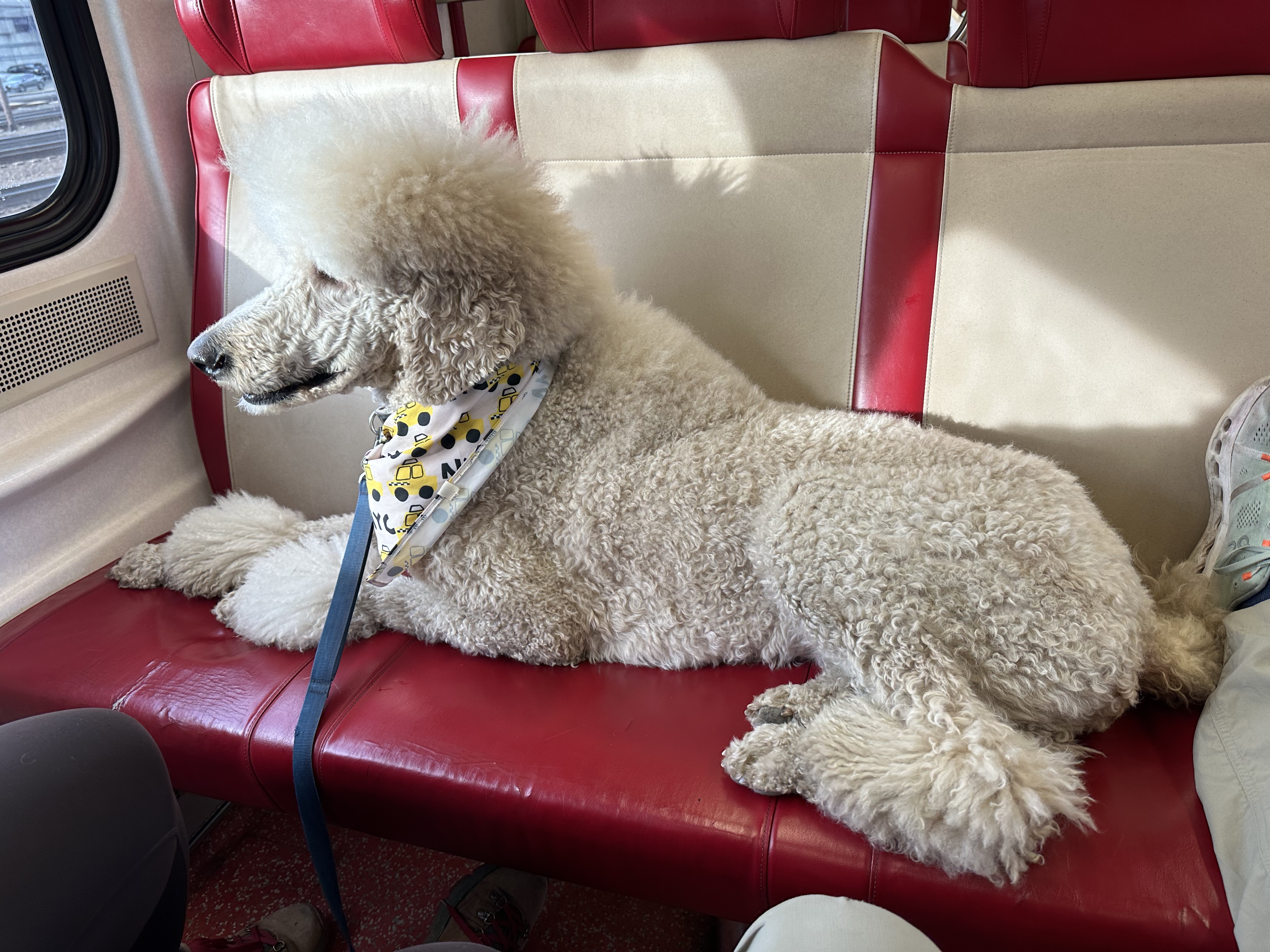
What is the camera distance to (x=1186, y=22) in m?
1.37

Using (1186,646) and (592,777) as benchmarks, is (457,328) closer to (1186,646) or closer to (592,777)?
(592,777)

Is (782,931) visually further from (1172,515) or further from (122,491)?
(122,491)

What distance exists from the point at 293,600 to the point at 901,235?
139 centimetres

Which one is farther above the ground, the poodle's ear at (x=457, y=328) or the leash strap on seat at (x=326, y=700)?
the poodle's ear at (x=457, y=328)

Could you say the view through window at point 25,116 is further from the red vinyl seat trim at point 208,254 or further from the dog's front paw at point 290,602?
the dog's front paw at point 290,602

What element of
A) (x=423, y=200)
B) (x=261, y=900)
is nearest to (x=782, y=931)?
(x=423, y=200)

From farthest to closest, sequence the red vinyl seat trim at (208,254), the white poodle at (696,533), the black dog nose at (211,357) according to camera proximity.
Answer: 1. the red vinyl seat trim at (208,254)
2. the black dog nose at (211,357)
3. the white poodle at (696,533)

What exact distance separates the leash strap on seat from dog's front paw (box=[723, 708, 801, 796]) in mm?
675

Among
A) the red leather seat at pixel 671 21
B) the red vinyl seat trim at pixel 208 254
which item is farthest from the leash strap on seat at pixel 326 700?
the red leather seat at pixel 671 21

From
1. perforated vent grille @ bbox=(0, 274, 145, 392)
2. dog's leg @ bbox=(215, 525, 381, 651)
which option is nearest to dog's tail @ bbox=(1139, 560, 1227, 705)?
dog's leg @ bbox=(215, 525, 381, 651)

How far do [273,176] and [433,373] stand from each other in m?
0.40

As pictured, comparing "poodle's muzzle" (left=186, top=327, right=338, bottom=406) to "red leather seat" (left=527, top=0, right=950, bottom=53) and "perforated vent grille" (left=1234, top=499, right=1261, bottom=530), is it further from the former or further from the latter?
"perforated vent grille" (left=1234, top=499, right=1261, bottom=530)

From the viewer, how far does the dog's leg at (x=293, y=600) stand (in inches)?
59.6

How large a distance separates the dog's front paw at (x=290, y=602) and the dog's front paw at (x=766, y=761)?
31.3 inches
